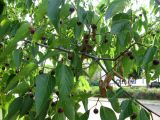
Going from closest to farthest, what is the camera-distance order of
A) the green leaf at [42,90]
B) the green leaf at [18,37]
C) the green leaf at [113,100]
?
1. the green leaf at [42,90]
2. the green leaf at [18,37]
3. the green leaf at [113,100]

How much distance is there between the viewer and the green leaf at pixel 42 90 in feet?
3.35

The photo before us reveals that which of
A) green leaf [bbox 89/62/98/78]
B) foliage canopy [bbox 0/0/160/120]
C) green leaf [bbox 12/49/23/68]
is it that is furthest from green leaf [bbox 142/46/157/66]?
green leaf [bbox 12/49/23/68]

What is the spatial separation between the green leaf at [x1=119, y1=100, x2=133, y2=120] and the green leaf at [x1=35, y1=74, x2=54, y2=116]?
0.36 metres

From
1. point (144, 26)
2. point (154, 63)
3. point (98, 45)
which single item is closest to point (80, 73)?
point (154, 63)

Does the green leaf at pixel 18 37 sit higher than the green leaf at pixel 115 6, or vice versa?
the green leaf at pixel 115 6

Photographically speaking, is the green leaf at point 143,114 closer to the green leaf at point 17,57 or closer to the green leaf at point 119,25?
the green leaf at point 119,25

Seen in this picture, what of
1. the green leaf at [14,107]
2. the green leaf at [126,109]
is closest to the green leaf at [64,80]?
the green leaf at [14,107]

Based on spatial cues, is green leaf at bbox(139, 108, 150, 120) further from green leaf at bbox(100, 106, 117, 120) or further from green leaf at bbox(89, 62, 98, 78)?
green leaf at bbox(89, 62, 98, 78)

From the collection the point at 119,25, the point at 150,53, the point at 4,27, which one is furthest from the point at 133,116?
the point at 4,27

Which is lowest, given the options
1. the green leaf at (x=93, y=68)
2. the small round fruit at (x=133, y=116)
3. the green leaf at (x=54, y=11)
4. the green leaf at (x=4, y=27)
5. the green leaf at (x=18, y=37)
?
the small round fruit at (x=133, y=116)

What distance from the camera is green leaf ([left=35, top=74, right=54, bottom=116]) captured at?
1021mm

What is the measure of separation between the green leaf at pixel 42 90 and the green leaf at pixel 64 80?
3 centimetres

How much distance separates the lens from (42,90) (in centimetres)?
105

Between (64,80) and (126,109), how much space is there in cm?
40
